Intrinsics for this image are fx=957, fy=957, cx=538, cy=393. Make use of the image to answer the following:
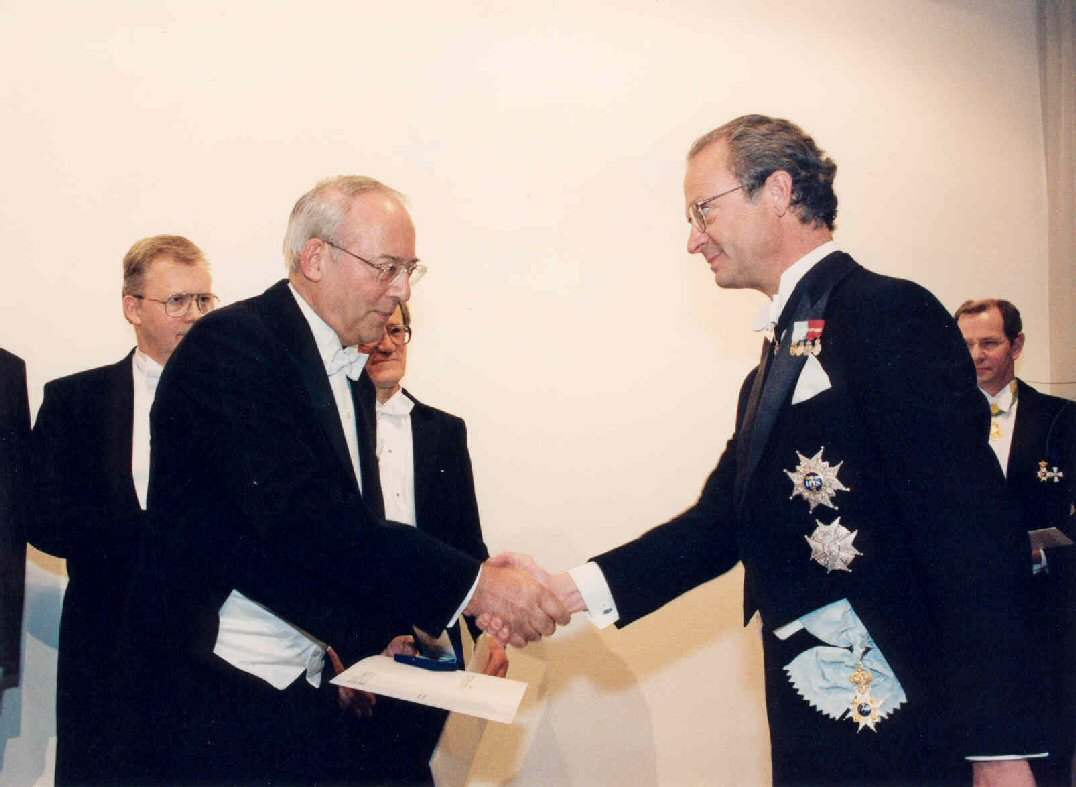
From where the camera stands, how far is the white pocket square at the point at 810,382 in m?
1.86

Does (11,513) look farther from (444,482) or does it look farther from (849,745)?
(849,745)

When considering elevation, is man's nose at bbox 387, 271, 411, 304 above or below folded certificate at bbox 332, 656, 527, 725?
above

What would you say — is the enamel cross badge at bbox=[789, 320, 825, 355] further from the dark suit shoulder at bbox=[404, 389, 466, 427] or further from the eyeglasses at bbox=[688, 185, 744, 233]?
the dark suit shoulder at bbox=[404, 389, 466, 427]

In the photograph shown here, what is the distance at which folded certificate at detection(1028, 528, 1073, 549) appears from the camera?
3223mm

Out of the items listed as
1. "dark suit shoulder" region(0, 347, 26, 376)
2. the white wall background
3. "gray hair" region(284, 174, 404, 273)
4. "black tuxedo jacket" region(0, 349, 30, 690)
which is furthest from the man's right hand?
"dark suit shoulder" region(0, 347, 26, 376)

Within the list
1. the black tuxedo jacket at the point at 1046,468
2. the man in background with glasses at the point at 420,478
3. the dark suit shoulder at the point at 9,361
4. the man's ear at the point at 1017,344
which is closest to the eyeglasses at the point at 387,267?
the man in background with glasses at the point at 420,478

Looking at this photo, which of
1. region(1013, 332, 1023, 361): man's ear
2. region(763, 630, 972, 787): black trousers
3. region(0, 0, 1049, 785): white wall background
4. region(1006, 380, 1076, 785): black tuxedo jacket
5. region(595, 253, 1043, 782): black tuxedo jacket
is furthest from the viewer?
region(1013, 332, 1023, 361): man's ear

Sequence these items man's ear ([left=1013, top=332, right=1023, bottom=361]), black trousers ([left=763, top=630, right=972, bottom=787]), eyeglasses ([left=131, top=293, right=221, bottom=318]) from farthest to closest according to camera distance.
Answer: man's ear ([left=1013, top=332, right=1023, bottom=361]) < eyeglasses ([left=131, top=293, right=221, bottom=318]) < black trousers ([left=763, top=630, right=972, bottom=787])

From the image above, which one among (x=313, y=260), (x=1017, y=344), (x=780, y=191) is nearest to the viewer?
(x=780, y=191)

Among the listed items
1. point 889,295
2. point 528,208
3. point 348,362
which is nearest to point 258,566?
point 348,362

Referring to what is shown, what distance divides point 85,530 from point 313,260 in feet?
3.63

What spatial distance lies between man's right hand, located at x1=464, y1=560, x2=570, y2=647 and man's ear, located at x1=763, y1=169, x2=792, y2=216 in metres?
1.15

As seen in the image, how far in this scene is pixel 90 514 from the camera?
9.15 ft

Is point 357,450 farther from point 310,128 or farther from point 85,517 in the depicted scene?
point 310,128
